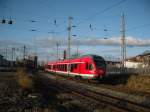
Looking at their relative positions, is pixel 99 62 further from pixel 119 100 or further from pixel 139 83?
pixel 119 100

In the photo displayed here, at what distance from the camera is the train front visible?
99.8 feet

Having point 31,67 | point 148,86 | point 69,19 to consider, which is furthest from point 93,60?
point 31,67

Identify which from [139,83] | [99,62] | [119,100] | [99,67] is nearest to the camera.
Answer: [119,100]

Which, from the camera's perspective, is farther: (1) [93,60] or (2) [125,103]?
(1) [93,60]

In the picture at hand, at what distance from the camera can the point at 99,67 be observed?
101 ft

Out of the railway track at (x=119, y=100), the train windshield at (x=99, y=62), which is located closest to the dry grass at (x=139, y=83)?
the train windshield at (x=99, y=62)

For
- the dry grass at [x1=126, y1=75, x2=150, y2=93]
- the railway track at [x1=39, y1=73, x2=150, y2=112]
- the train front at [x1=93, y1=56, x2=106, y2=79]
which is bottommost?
the railway track at [x1=39, y1=73, x2=150, y2=112]

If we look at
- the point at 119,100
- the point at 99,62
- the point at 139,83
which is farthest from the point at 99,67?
the point at 119,100

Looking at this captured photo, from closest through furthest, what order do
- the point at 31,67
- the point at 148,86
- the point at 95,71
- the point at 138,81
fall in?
the point at 148,86, the point at 138,81, the point at 95,71, the point at 31,67

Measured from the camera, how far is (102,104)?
1492cm

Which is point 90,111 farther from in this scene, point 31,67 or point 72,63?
point 31,67

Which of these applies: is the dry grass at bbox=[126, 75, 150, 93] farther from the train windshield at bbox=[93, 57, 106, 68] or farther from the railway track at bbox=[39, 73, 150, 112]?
the railway track at bbox=[39, 73, 150, 112]

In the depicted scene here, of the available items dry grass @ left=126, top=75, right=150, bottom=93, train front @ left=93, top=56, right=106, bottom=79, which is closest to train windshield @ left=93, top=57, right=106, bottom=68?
train front @ left=93, top=56, right=106, bottom=79

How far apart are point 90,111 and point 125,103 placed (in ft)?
11.1
